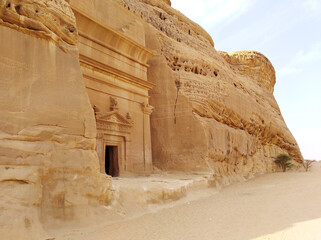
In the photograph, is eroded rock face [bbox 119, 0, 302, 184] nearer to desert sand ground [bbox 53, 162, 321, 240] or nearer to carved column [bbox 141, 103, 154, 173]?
carved column [bbox 141, 103, 154, 173]

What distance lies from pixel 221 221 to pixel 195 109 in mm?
6318

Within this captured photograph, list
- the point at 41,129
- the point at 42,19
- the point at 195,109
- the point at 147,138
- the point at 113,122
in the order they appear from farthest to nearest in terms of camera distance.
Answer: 1. the point at 195,109
2. the point at 147,138
3. the point at 113,122
4. the point at 42,19
5. the point at 41,129

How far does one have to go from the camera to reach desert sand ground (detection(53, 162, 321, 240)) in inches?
201

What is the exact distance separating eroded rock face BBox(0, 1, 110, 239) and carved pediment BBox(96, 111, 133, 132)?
3.56 metres

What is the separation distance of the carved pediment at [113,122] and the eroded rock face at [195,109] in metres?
2.13

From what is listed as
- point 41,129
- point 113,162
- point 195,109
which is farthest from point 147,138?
point 41,129

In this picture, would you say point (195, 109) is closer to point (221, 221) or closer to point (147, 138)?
point (147, 138)

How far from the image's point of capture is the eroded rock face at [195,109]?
38.3ft

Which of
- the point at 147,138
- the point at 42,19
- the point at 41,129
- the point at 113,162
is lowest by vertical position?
the point at 113,162

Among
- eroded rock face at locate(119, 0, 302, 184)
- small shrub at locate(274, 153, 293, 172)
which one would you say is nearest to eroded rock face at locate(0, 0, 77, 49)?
eroded rock face at locate(119, 0, 302, 184)

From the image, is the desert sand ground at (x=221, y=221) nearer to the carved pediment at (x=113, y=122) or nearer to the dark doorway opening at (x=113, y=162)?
the dark doorway opening at (x=113, y=162)

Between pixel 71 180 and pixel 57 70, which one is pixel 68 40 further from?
pixel 71 180

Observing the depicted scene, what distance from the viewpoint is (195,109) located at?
471 inches

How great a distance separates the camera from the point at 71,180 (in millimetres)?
5258
